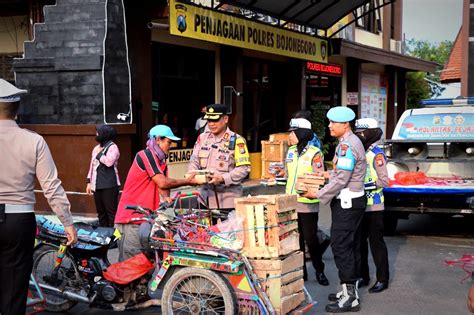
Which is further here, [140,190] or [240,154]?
[240,154]

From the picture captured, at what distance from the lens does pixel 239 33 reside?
13.8m

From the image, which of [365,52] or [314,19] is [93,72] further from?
[365,52]

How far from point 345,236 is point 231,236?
140 cm

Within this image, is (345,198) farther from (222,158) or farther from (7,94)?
(7,94)

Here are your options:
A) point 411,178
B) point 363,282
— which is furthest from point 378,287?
point 411,178

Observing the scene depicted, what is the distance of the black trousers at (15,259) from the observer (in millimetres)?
4371

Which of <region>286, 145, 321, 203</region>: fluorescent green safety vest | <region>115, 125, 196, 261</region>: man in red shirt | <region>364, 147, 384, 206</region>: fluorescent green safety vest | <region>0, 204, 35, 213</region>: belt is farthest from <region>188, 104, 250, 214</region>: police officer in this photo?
<region>0, 204, 35, 213</region>: belt

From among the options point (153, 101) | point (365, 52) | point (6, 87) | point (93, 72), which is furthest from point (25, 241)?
point (365, 52)

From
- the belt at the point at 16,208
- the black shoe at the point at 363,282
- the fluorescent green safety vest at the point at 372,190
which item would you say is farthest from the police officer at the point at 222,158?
the belt at the point at 16,208

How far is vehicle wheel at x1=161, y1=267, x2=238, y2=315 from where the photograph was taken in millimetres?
5117

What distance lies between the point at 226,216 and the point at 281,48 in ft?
34.5

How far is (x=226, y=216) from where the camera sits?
5781mm

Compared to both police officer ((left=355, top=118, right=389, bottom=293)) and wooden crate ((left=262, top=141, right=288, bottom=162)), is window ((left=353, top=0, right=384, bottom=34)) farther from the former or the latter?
police officer ((left=355, top=118, right=389, bottom=293))

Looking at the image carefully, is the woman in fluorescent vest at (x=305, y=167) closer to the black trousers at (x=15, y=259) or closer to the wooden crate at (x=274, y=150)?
the black trousers at (x=15, y=259)
